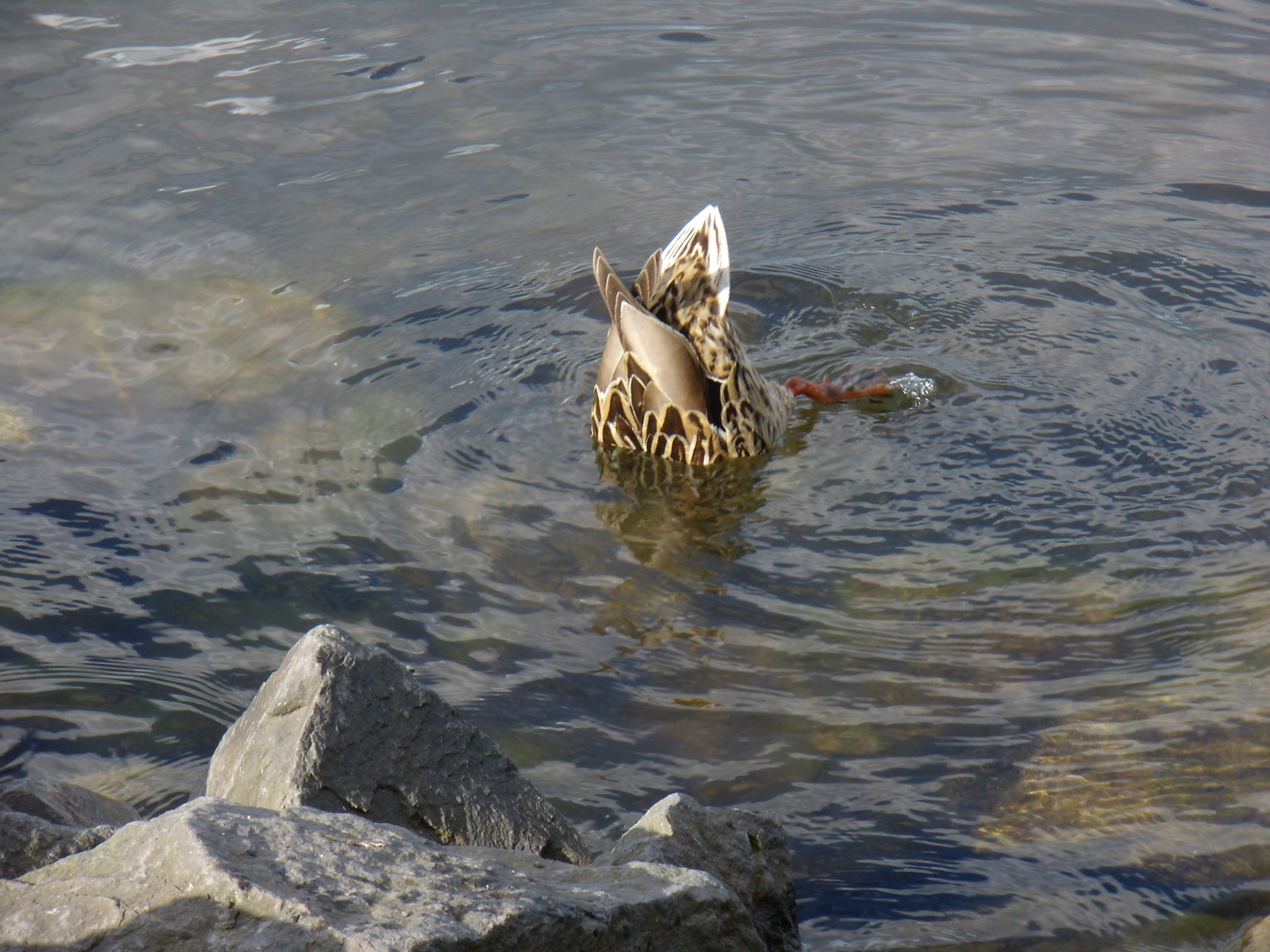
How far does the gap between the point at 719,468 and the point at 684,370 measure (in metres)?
0.55

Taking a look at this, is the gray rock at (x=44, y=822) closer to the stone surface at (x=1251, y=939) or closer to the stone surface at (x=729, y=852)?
the stone surface at (x=729, y=852)

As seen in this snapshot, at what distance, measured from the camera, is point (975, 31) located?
1109cm

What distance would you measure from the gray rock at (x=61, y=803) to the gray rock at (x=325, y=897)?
730 millimetres

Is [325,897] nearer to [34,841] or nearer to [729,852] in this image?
[34,841]

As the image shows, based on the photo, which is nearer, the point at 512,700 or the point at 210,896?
the point at 210,896

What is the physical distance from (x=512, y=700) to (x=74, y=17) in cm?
1020

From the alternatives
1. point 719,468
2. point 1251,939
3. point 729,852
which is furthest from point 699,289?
point 1251,939

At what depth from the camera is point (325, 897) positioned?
186 cm

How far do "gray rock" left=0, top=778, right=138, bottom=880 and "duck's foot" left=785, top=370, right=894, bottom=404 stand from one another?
4.16 metres

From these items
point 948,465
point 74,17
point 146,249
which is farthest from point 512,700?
point 74,17

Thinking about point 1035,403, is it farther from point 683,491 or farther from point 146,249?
point 146,249

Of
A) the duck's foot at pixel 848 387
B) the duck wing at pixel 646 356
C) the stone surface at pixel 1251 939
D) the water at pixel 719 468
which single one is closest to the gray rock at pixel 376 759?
the water at pixel 719 468

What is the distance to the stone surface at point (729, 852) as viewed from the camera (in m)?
2.53

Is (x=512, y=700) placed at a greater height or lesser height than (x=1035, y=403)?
lesser
